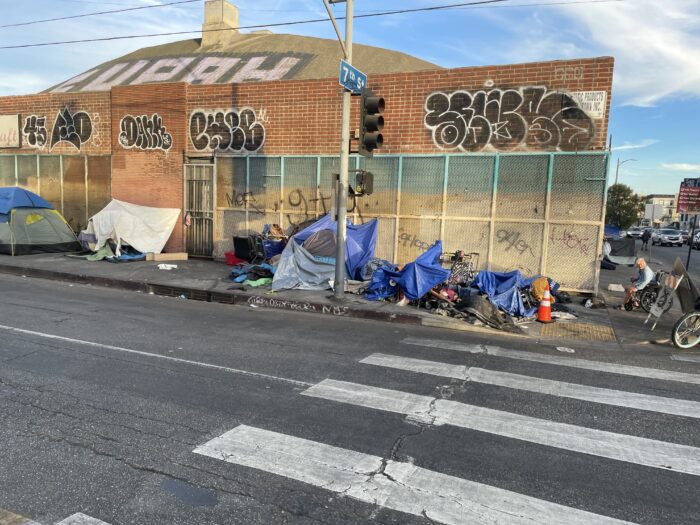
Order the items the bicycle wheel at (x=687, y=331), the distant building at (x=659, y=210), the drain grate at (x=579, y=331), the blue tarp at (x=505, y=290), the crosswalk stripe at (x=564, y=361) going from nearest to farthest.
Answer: the crosswalk stripe at (x=564, y=361) < the bicycle wheel at (x=687, y=331) < the drain grate at (x=579, y=331) < the blue tarp at (x=505, y=290) < the distant building at (x=659, y=210)

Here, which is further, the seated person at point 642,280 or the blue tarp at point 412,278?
the seated person at point 642,280

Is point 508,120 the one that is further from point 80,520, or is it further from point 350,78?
point 80,520

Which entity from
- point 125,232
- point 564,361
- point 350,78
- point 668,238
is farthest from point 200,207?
point 668,238

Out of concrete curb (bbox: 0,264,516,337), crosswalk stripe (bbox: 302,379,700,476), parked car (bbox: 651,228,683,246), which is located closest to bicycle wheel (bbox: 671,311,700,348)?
concrete curb (bbox: 0,264,516,337)

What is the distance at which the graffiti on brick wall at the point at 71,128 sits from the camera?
1773cm

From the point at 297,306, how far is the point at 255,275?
2523 mm

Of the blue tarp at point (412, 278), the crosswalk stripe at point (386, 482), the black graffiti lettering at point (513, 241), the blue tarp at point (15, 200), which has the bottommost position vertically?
the crosswalk stripe at point (386, 482)

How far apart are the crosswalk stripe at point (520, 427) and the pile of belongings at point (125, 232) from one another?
464 inches

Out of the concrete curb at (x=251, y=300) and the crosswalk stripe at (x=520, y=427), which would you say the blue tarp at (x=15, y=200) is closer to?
the concrete curb at (x=251, y=300)

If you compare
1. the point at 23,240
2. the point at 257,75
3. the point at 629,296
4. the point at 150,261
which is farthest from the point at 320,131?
the point at 257,75

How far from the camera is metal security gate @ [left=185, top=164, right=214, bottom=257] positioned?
52.4 ft

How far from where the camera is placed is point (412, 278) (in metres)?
10.0

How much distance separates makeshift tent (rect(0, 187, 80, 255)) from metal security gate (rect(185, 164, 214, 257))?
454 cm

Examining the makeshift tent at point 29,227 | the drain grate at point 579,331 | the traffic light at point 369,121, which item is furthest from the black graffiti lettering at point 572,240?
the makeshift tent at point 29,227
